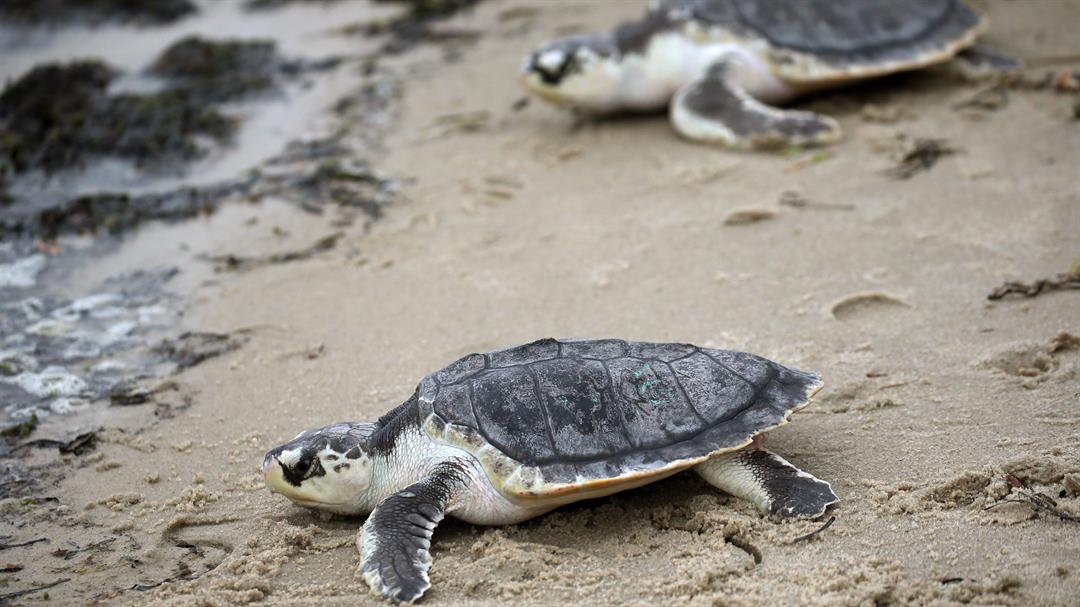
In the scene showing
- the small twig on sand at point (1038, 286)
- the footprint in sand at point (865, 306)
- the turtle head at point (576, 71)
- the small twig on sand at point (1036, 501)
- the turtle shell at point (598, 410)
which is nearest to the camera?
the small twig on sand at point (1036, 501)

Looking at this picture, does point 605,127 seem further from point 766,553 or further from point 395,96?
point 766,553

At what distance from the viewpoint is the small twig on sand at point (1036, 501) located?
2211 mm

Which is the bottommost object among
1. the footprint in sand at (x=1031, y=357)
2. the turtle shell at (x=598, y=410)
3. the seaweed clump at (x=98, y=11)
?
the footprint in sand at (x=1031, y=357)

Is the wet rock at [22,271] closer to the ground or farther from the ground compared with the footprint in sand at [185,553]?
farther from the ground

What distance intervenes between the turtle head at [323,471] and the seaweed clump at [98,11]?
7.19m

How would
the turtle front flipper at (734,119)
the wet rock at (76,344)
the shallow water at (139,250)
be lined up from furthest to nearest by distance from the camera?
the turtle front flipper at (734,119) < the shallow water at (139,250) < the wet rock at (76,344)

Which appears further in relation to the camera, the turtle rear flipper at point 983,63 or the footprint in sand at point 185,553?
the turtle rear flipper at point 983,63

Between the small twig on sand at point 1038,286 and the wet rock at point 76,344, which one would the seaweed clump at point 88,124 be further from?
the small twig on sand at point 1038,286

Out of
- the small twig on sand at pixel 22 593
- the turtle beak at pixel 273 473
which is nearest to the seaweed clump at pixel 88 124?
the turtle beak at pixel 273 473

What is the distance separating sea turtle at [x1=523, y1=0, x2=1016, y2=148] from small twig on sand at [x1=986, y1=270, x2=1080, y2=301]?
1.92 metres

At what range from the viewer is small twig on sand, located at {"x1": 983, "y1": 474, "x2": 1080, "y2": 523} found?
7.25ft

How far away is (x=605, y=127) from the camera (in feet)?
18.7

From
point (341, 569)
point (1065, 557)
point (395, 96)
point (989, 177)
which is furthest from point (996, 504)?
point (395, 96)

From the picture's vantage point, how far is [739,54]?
17.7ft
